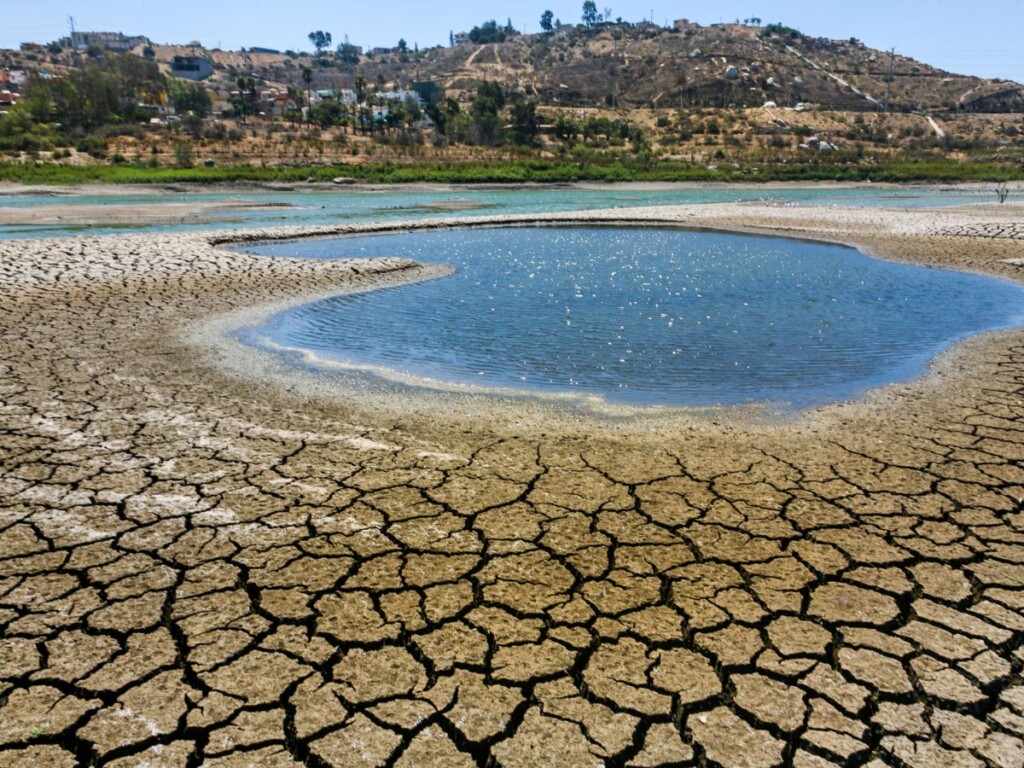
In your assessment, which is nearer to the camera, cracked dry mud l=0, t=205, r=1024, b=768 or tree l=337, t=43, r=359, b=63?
cracked dry mud l=0, t=205, r=1024, b=768

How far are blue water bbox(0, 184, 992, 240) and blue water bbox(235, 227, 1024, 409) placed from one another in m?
9.98

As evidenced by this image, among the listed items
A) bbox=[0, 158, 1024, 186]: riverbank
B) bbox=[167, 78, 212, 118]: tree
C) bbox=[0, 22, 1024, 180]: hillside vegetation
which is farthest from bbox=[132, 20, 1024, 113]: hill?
bbox=[0, 158, 1024, 186]: riverbank

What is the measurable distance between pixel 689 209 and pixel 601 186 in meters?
22.9

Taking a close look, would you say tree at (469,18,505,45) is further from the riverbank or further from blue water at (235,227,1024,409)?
blue water at (235,227,1024,409)

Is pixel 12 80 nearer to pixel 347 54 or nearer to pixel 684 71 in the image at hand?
pixel 347 54

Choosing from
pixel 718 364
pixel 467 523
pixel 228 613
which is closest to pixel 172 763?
pixel 228 613

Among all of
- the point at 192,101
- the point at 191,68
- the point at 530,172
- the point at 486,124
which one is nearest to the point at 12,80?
the point at 191,68

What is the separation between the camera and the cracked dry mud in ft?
10.4

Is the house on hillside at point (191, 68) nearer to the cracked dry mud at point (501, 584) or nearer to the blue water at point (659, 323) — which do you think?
the blue water at point (659, 323)

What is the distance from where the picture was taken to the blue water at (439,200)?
89.8 feet

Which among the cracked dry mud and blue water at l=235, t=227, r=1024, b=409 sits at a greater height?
blue water at l=235, t=227, r=1024, b=409

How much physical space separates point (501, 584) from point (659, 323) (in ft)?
26.8

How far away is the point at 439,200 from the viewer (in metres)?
40.2

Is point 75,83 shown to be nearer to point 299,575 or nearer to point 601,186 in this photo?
point 601,186
